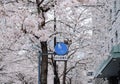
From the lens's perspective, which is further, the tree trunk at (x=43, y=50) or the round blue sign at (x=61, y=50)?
the tree trunk at (x=43, y=50)

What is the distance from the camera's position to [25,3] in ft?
56.0

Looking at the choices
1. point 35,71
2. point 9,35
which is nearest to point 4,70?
point 35,71

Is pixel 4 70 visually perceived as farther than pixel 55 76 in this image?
Yes

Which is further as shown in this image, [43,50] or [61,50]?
[43,50]

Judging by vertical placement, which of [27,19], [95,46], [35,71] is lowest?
[35,71]

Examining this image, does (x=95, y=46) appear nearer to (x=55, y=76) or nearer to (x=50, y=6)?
(x=55, y=76)

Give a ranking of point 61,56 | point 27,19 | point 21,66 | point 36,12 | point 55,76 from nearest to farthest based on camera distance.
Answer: point 61,56
point 27,19
point 36,12
point 55,76
point 21,66

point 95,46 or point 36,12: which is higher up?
point 36,12

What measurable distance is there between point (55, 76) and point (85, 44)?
13.3 ft

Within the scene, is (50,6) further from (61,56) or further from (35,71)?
(35,71)

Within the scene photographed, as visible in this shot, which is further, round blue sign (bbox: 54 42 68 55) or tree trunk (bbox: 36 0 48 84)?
tree trunk (bbox: 36 0 48 84)

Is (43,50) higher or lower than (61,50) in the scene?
lower

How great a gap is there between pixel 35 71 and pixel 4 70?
492cm

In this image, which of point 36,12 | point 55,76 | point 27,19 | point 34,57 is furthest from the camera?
point 34,57
